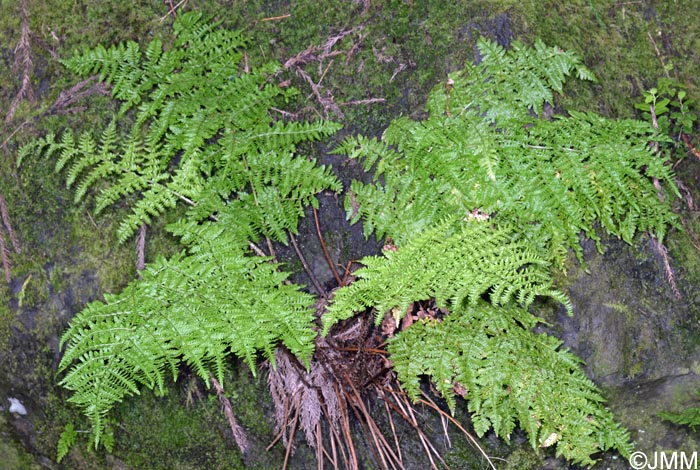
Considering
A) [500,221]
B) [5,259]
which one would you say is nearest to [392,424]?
[500,221]

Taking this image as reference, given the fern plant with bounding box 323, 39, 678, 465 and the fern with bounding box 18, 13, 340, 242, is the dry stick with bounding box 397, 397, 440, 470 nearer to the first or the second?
the fern plant with bounding box 323, 39, 678, 465

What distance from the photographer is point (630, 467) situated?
A: 390 centimetres

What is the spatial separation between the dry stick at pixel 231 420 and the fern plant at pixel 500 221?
1112 millimetres

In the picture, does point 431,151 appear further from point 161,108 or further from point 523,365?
point 161,108

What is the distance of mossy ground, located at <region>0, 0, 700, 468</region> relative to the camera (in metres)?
3.87

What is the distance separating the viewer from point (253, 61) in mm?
4035

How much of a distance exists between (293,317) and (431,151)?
4.21ft

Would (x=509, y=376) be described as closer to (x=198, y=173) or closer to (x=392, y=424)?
(x=392, y=424)

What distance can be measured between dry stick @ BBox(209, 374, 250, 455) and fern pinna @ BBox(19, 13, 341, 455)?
13 cm

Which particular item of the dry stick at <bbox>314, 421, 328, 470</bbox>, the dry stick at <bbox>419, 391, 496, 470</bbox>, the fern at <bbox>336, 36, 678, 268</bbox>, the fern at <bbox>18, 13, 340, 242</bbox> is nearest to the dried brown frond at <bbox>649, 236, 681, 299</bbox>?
the fern at <bbox>336, 36, 678, 268</bbox>

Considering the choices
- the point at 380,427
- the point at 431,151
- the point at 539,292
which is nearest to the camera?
the point at 539,292

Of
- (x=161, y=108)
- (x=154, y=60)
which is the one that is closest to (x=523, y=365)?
(x=161, y=108)

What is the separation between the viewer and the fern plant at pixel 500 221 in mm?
3346

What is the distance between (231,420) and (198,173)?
5.24 ft
